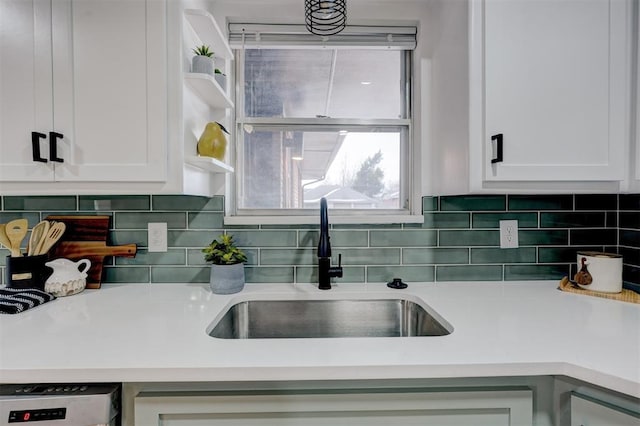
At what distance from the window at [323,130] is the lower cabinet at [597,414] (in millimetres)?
978

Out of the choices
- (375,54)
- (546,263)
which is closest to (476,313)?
(546,263)

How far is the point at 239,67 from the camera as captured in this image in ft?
5.22

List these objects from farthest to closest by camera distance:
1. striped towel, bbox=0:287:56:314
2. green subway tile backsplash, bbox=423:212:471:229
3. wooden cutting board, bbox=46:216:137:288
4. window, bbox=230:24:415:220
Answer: window, bbox=230:24:415:220
green subway tile backsplash, bbox=423:212:471:229
wooden cutting board, bbox=46:216:137:288
striped towel, bbox=0:287:56:314

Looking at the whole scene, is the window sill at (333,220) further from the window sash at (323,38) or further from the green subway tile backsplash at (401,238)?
the window sash at (323,38)

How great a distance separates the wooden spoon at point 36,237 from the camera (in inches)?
50.9

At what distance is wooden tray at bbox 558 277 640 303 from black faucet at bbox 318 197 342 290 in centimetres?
93

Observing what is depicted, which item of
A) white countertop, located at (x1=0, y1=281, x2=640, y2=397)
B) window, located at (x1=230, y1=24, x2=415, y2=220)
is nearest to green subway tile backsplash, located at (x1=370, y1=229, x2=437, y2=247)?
window, located at (x1=230, y1=24, x2=415, y2=220)

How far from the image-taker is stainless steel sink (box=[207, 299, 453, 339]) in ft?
4.39

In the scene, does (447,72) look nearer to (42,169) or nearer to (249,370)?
(249,370)

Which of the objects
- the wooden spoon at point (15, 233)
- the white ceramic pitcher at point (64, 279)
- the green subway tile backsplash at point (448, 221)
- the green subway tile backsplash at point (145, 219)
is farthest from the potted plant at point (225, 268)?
the green subway tile backsplash at point (448, 221)

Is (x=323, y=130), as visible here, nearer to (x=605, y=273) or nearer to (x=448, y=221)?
(x=448, y=221)

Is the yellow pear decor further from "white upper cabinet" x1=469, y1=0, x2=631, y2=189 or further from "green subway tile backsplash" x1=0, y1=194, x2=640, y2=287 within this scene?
"white upper cabinet" x1=469, y1=0, x2=631, y2=189

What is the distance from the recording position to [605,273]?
128 centimetres

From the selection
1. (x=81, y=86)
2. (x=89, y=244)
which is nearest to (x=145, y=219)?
(x=89, y=244)
